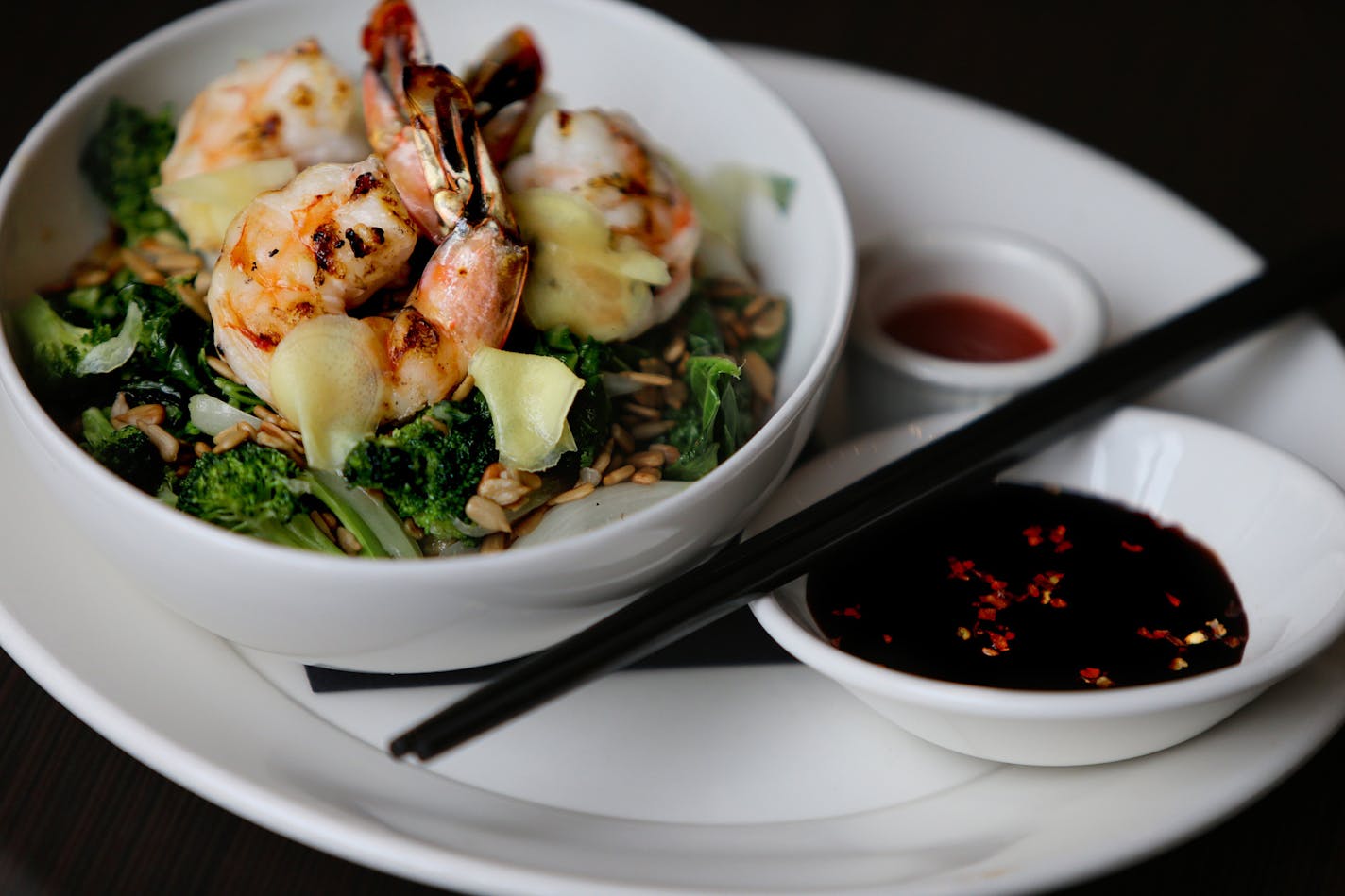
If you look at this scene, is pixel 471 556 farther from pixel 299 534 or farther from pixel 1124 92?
pixel 1124 92

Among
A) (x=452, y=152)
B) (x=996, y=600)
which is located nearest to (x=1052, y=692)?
(x=996, y=600)

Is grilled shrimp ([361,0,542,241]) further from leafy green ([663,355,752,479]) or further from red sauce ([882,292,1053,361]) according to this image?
red sauce ([882,292,1053,361])

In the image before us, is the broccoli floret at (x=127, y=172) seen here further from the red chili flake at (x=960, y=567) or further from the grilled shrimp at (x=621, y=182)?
the red chili flake at (x=960, y=567)

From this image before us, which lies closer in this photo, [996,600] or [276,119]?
[996,600]

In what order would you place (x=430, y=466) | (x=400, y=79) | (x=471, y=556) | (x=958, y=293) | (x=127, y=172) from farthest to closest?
(x=958, y=293), (x=127, y=172), (x=400, y=79), (x=430, y=466), (x=471, y=556)

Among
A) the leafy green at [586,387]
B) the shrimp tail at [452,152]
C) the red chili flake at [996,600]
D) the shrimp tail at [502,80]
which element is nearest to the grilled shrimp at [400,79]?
the shrimp tail at [502,80]

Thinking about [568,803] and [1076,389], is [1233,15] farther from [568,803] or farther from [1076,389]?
[568,803]

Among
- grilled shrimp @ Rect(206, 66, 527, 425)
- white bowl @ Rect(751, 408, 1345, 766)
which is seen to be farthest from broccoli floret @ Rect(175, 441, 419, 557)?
white bowl @ Rect(751, 408, 1345, 766)
